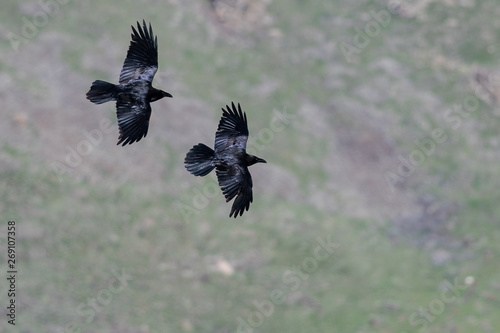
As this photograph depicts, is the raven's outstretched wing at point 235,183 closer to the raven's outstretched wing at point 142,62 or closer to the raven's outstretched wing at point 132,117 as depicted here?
the raven's outstretched wing at point 132,117

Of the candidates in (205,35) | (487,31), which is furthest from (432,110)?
(205,35)

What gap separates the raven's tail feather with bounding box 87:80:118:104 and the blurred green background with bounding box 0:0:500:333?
99.6 ft

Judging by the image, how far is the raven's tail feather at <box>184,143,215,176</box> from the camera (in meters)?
28.3

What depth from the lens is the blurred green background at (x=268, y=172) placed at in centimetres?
5738

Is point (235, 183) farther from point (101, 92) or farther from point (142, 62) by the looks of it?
point (101, 92)

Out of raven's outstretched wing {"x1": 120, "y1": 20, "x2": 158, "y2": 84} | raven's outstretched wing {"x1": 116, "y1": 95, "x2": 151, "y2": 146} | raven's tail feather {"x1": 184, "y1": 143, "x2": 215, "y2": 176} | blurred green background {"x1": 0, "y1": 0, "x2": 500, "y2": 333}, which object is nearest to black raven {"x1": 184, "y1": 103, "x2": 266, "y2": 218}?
raven's tail feather {"x1": 184, "y1": 143, "x2": 215, "y2": 176}

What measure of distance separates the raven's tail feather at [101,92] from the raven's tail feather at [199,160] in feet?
9.95

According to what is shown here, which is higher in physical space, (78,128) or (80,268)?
(78,128)

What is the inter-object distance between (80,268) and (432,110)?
1210 inches

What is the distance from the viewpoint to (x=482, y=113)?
233 ft

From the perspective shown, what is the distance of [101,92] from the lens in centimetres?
2675

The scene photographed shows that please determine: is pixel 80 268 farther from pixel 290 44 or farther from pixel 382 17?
pixel 382 17

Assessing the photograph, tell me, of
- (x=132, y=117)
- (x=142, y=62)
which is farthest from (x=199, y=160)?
(x=142, y=62)

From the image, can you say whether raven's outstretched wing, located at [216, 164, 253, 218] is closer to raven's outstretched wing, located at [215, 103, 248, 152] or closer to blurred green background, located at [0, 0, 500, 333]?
raven's outstretched wing, located at [215, 103, 248, 152]
